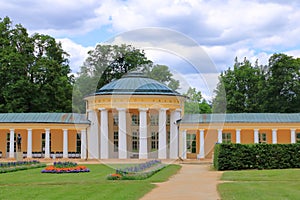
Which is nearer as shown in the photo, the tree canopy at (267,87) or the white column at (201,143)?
the white column at (201,143)

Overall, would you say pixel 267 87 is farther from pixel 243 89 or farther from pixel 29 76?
pixel 29 76

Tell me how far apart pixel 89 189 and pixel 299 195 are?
25.3ft

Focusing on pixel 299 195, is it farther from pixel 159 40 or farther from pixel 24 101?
pixel 24 101

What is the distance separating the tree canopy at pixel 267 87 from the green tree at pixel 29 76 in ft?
67.5

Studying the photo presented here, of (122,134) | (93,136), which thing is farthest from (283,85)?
(93,136)

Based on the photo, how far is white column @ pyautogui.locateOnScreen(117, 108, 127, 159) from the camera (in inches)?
1788

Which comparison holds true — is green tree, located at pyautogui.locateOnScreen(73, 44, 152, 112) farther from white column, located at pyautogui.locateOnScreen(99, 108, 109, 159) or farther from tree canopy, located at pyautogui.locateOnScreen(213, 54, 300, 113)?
tree canopy, located at pyautogui.locateOnScreen(213, 54, 300, 113)

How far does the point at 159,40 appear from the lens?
24922 mm

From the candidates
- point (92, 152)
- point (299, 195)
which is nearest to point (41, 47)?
point (92, 152)

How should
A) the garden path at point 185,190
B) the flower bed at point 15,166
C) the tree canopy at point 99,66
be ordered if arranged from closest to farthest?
the garden path at point 185,190 < the flower bed at point 15,166 < the tree canopy at point 99,66

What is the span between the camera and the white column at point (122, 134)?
45.4 metres

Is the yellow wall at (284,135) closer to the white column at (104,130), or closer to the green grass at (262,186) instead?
the white column at (104,130)

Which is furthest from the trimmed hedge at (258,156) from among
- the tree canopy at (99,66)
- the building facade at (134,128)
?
the building facade at (134,128)

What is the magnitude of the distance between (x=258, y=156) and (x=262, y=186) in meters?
10.5
